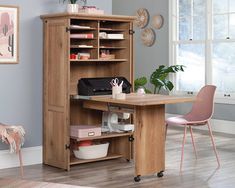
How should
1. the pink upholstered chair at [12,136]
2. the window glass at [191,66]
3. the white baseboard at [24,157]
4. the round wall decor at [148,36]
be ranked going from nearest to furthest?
1. the pink upholstered chair at [12,136]
2. the white baseboard at [24,157]
3. the window glass at [191,66]
4. the round wall decor at [148,36]

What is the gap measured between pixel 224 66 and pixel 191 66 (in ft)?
2.39

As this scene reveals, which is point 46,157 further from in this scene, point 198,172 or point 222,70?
point 222,70

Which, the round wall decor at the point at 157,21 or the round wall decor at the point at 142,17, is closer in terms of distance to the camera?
the round wall decor at the point at 157,21

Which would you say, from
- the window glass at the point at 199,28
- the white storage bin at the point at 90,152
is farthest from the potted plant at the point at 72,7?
the window glass at the point at 199,28

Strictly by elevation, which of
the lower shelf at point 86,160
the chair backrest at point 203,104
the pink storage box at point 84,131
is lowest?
the lower shelf at point 86,160

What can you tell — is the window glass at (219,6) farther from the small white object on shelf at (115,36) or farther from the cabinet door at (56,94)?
the cabinet door at (56,94)

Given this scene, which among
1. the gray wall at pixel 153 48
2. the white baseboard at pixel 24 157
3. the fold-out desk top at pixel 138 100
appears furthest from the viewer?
the gray wall at pixel 153 48

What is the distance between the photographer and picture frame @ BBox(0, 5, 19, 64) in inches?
182

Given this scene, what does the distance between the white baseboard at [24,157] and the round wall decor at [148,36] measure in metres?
4.25

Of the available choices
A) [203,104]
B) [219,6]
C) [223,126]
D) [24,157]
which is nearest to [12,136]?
[24,157]

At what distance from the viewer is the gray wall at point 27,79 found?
15.4ft

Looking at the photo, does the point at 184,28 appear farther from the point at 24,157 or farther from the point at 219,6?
A: the point at 24,157

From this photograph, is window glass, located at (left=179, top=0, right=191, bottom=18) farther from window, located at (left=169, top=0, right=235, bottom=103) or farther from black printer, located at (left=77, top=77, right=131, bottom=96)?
black printer, located at (left=77, top=77, right=131, bottom=96)

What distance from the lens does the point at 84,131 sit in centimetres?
464
